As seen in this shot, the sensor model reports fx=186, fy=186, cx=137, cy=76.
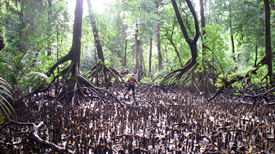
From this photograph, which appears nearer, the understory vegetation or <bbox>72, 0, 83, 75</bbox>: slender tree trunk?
the understory vegetation

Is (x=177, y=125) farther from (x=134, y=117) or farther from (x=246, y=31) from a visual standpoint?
(x=246, y=31)

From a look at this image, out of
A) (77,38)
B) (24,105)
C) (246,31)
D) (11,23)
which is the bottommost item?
(24,105)

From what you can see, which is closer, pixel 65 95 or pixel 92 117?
pixel 92 117

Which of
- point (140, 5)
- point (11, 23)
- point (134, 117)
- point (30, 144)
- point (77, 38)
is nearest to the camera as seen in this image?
point (30, 144)

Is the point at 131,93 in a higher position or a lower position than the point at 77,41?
lower

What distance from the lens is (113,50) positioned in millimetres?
23109

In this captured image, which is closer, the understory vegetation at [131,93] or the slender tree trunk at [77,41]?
the understory vegetation at [131,93]

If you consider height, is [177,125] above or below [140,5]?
below

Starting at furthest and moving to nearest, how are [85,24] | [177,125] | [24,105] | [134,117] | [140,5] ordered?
[140,5] → [85,24] → [24,105] → [134,117] → [177,125]

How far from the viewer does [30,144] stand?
2.49m

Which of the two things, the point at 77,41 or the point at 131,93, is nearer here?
the point at 77,41

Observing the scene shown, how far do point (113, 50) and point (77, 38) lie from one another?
54.7 feet

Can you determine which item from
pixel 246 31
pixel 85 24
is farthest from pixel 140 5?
pixel 246 31

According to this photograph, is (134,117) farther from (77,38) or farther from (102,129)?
(77,38)
